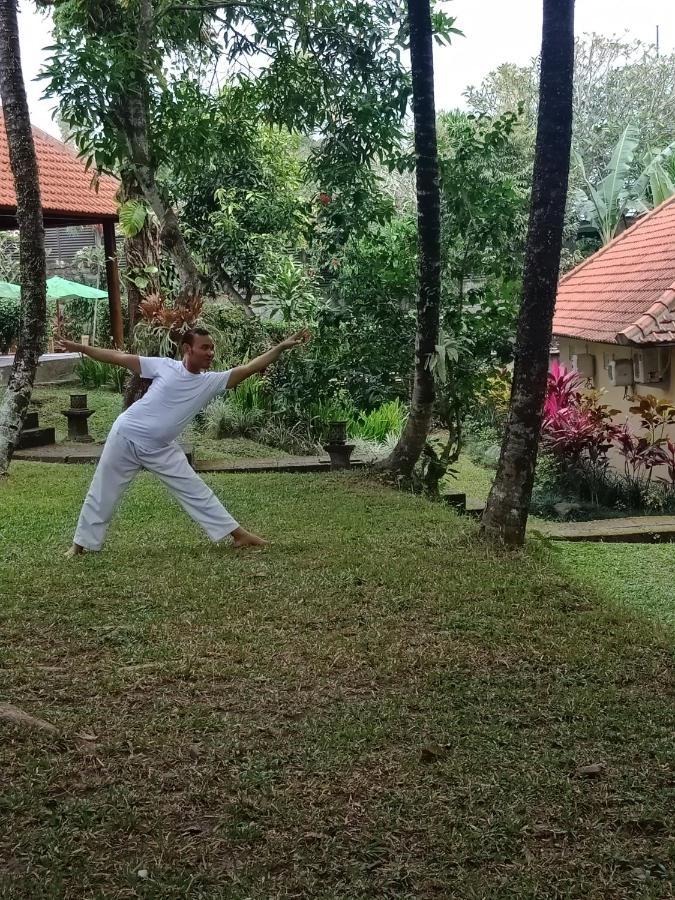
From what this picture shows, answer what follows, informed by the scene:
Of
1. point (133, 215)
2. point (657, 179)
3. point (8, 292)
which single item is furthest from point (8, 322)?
point (657, 179)

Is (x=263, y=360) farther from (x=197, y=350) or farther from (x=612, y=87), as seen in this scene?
(x=612, y=87)

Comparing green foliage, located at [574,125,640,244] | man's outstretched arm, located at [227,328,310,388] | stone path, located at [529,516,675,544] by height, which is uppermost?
green foliage, located at [574,125,640,244]

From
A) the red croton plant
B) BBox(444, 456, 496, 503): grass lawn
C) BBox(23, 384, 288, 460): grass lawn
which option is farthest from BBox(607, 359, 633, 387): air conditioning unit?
BBox(23, 384, 288, 460): grass lawn

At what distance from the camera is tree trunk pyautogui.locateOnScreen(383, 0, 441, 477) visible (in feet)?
27.2

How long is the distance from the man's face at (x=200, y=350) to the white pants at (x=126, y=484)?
1.99 ft

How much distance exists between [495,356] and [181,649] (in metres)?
6.26

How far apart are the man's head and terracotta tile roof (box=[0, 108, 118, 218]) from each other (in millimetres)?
8807

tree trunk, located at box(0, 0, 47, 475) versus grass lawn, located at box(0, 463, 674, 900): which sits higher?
tree trunk, located at box(0, 0, 47, 475)

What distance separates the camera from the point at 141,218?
11258mm

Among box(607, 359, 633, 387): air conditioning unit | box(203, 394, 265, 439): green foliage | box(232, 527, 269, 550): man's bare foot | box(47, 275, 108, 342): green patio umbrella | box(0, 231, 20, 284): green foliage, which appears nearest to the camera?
box(232, 527, 269, 550): man's bare foot

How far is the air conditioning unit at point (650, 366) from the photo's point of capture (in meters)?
11.9

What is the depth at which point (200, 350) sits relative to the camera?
6.19 m

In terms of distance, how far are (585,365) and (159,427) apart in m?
9.91

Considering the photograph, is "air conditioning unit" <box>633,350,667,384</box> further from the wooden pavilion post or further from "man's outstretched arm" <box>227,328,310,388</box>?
the wooden pavilion post
